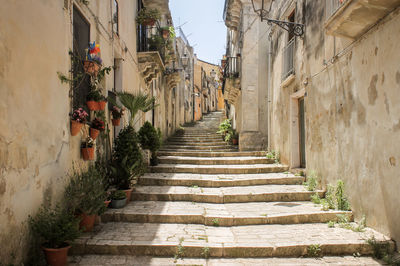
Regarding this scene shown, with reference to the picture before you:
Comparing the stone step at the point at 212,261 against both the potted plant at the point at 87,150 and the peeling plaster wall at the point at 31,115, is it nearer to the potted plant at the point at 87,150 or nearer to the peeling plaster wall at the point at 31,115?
the peeling plaster wall at the point at 31,115

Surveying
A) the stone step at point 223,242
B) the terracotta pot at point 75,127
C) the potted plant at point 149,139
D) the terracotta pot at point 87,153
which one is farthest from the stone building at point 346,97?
the terracotta pot at point 87,153

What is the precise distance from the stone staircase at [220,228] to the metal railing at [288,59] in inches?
126

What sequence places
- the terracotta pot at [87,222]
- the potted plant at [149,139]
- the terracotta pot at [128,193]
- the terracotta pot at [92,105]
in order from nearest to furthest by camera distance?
the terracotta pot at [87,222]
the terracotta pot at [92,105]
the terracotta pot at [128,193]
the potted plant at [149,139]

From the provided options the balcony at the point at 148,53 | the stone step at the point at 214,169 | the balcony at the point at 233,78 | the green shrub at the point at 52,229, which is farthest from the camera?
Result: the balcony at the point at 233,78

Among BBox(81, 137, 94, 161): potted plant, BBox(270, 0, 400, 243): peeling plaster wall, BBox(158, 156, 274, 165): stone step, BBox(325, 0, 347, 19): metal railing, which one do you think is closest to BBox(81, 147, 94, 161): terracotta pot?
BBox(81, 137, 94, 161): potted plant

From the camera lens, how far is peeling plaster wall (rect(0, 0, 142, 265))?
10.4 ft

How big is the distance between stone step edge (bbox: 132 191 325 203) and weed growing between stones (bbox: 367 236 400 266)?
2.41 meters

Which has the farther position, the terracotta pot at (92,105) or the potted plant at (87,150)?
the terracotta pot at (92,105)

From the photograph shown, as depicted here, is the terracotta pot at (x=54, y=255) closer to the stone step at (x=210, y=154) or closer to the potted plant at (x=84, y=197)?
the potted plant at (x=84, y=197)

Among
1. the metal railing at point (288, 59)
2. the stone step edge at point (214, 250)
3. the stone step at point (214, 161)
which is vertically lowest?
the stone step edge at point (214, 250)

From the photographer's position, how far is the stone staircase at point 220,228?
433 cm

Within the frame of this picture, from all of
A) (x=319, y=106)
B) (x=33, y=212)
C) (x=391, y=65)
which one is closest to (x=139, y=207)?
(x=33, y=212)

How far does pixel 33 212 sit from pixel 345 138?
5477 mm

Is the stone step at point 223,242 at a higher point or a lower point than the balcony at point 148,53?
lower
